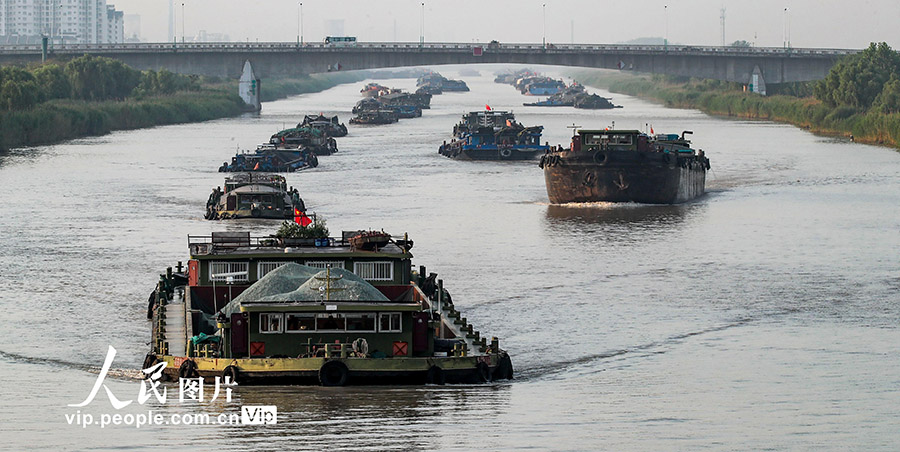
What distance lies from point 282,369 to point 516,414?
14.4ft

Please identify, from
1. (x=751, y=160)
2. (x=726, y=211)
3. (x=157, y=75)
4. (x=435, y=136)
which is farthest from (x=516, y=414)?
(x=157, y=75)

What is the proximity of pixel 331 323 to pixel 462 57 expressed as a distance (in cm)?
13614

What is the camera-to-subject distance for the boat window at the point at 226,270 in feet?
112

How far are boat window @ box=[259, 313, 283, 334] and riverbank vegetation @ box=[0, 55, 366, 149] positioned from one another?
227 feet

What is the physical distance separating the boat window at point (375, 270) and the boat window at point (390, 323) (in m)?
4.48

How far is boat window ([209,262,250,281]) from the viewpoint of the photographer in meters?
34.3

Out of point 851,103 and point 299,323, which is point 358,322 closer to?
point 299,323

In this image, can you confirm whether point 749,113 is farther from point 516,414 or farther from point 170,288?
point 516,414

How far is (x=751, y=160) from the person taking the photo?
93.6m

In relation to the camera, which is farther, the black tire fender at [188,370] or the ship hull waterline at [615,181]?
the ship hull waterline at [615,181]

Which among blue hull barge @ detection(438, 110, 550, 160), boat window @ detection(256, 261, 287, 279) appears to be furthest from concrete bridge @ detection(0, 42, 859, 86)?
boat window @ detection(256, 261, 287, 279)

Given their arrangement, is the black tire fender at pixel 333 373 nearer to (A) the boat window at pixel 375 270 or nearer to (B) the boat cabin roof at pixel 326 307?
(B) the boat cabin roof at pixel 326 307

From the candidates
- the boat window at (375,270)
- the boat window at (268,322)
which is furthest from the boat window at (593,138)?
the boat window at (268,322)

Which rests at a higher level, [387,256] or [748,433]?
[387,256]
